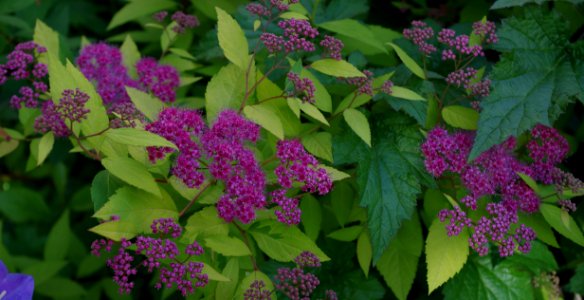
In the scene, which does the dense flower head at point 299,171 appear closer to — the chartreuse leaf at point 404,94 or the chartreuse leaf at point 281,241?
the chartreuse leaf at point 281,241

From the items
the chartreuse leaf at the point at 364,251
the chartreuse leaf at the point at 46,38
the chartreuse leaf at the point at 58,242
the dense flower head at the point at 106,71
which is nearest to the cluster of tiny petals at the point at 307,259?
the chartreuse leaf at the point at 364,251

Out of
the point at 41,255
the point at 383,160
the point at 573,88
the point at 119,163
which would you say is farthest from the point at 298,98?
the point at 41,255

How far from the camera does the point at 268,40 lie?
1.43 metres

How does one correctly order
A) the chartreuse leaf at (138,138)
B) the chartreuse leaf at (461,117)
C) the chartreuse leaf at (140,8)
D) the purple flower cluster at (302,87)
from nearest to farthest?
the chartreuse leaf at (138,138)
the purple flower cluster at (302,87)
the chartreuse leaf at (461,117)
the chartreuse leaf at (140,8)

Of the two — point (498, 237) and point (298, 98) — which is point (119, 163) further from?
point (498, 237)

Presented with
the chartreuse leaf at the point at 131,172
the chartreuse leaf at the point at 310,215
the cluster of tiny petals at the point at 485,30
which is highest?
the cluster of tiny petals at the point at 485,30

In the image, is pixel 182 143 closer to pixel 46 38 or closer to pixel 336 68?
pixel 336 68

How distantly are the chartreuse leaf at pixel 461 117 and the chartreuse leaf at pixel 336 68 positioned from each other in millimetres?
336

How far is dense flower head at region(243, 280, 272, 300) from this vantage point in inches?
51.7

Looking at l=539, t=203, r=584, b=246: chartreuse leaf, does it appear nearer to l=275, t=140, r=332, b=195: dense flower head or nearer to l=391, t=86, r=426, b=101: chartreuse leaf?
l=391, t=86, r=426, b=101: chartreuse leaf

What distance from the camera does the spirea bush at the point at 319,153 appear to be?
52.1 inches

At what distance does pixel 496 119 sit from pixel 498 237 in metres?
0.30

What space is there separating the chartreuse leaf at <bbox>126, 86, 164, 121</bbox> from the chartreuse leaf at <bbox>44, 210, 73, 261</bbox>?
3.04ft

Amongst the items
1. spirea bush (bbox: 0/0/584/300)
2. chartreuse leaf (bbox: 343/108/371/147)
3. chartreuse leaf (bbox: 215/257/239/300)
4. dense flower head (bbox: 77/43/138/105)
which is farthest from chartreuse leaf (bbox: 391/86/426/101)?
dense flower head (bbox: 77/43/138/105)
